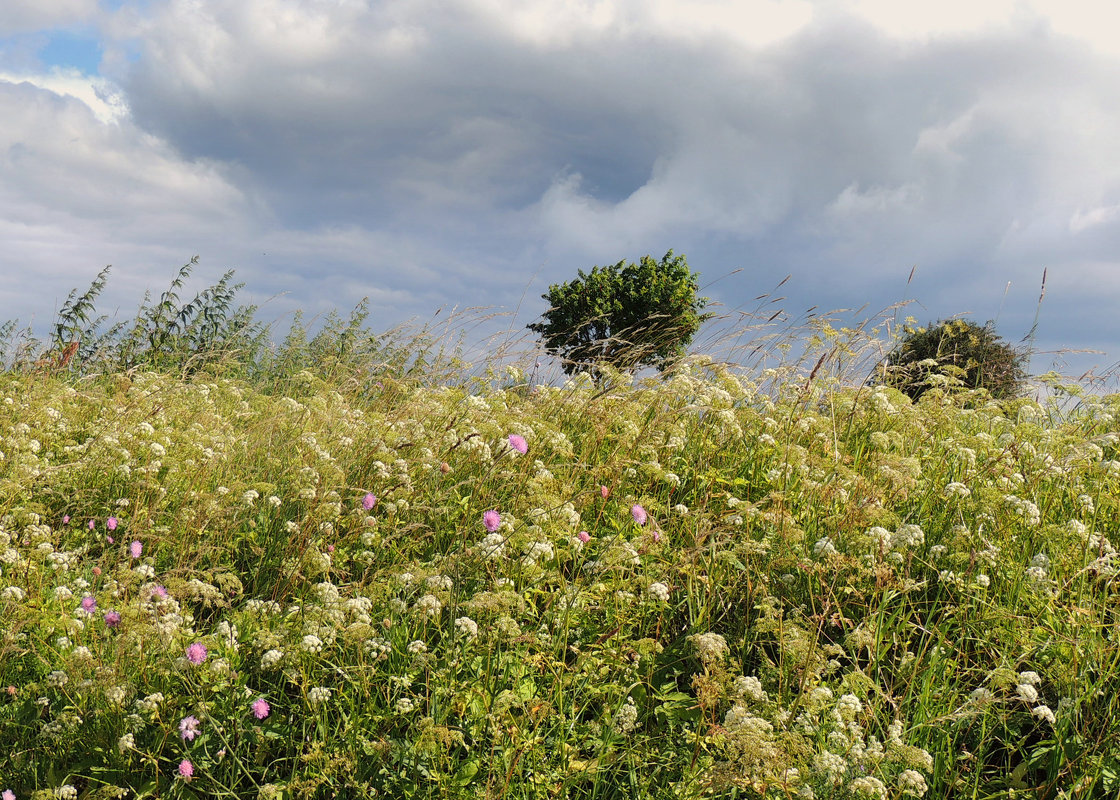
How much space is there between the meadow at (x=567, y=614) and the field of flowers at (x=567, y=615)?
0.02 meters

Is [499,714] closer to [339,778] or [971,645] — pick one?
[339,778]

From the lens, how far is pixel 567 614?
266cm

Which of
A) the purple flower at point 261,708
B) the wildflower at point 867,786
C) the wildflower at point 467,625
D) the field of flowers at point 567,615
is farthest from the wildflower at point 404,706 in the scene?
the wildflower at point 867,786

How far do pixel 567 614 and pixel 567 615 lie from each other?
0.08ft

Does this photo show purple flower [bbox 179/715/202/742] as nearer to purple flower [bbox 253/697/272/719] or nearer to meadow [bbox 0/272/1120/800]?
meadow [bbox 0/272/1120/800]

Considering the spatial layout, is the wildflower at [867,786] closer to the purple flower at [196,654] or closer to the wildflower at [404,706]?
the wildflower at [404,706]

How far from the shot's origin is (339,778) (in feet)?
8.16

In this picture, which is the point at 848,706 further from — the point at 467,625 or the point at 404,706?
the point at 404,706

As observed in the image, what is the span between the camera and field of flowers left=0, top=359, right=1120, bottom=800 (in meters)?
2.49

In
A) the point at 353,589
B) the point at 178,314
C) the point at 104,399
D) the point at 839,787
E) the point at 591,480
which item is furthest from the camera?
the point at 178,314

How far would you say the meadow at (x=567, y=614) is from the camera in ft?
8.16

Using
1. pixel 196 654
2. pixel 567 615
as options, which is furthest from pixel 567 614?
pixel 196 654

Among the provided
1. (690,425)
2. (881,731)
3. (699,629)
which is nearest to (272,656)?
(699,629)

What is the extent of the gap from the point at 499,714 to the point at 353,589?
3.20 ft
